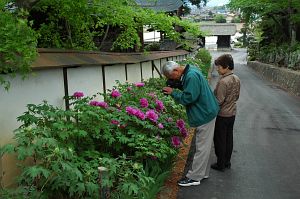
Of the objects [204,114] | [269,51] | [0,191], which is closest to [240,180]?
[204,114]

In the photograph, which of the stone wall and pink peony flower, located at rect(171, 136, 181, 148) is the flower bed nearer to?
pink peony flower, located at rect(171, 136, 181, 148)

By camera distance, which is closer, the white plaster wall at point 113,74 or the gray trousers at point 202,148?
the gray trousers at point 202,148

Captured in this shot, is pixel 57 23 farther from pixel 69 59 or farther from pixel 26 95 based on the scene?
pixel 26 95

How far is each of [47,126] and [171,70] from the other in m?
2.01

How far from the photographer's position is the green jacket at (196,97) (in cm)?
519

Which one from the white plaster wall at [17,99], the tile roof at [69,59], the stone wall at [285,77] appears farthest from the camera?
the stone wall at [285,77]

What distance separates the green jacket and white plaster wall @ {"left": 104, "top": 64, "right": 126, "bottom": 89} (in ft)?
7.69

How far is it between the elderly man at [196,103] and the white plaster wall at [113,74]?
211 centimetres

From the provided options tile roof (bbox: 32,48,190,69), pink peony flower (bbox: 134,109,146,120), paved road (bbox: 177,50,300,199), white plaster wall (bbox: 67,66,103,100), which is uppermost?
tile roof (bbox: 32,48,190,69)

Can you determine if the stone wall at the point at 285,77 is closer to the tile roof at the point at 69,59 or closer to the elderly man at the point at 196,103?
the tile roof at the point at 69,59

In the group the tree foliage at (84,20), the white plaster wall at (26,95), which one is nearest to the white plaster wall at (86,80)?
the white plaster wall at (26,95)

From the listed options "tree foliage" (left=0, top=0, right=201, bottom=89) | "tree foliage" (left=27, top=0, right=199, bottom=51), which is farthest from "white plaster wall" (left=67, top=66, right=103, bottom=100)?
"tree foliage" (left=27, top=0, right=199, bottom=51)

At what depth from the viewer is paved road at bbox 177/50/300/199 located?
5.39 metres

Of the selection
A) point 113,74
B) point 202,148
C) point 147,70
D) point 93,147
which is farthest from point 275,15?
point 93,147
